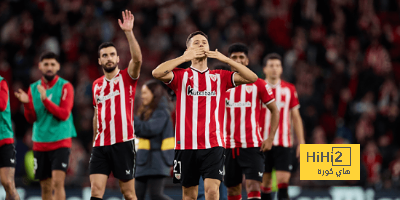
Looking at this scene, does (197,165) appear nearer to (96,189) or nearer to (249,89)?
(96,189)

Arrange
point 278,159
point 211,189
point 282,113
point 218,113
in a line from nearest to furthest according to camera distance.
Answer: point 211,189 < point 218,113 < point 278,159 < point 282,113

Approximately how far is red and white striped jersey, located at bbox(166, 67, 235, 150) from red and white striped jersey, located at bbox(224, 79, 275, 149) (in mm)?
1281

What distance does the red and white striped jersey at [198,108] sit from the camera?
5496 millimetres

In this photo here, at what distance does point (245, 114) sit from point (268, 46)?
8043 millimetres

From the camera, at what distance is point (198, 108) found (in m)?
5.54

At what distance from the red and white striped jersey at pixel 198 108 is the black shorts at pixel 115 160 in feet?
2.83

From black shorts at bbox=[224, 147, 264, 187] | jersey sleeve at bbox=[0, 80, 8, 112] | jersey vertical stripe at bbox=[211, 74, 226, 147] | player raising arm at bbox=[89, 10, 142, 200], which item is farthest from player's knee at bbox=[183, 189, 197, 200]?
jersey sleeve at bbox=[0, 80, 8, 112]

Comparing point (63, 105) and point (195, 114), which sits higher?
point (63, 105)

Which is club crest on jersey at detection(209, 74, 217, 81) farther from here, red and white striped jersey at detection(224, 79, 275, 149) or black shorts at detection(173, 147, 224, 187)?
red and white striped jersey at detection(224, 79, 275, 149)

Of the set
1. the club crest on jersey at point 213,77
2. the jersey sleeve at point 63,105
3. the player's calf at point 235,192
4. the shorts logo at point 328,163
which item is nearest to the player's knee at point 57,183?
the jersey sleeve at point 63,105

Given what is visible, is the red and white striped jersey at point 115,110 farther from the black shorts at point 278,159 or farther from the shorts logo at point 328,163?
the black shorts at point 278,159

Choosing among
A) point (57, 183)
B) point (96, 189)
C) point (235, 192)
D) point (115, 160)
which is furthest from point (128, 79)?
point (235, 192)

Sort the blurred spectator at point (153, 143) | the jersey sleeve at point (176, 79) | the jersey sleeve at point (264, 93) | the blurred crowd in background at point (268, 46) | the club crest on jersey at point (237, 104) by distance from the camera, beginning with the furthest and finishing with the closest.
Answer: the blurred crowd in background at point (268, 46), the blurred spectator at point (153, 143), the club crest on jersey at point (237, 104), the jersey sleeve at point (264, 93), the jersey sleeve at point (176, 79)

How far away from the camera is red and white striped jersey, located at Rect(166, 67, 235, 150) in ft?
18.0
